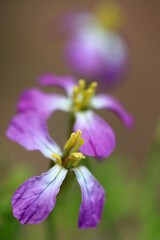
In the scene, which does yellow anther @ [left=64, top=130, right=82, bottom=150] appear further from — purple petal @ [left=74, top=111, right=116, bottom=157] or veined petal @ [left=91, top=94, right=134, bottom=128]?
veined petal @ [left=91, top=94, right=134, bottom=128]

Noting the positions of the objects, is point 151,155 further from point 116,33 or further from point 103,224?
point 116,33

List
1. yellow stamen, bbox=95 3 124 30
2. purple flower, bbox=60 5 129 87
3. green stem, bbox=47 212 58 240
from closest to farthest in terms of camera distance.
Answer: green stem, bbox=47 212 58 240
purple flower, bbox=60 5 129 87
yellow stamen, bbox=95 3 124 30

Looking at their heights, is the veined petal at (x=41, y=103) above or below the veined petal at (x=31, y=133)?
above

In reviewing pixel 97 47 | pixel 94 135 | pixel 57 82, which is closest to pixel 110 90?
pixel 97 47

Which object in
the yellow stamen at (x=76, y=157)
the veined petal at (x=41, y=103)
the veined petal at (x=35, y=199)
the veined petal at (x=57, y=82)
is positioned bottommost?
the veined petal at (x=35, y=199)

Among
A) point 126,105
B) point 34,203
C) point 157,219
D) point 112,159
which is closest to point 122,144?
point 126,105

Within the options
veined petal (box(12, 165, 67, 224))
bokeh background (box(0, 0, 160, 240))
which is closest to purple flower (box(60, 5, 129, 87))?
bokeh background (box(0, 0, 160, 240))

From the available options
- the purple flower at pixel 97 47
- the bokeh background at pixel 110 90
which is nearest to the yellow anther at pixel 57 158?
the bokeh background at pixel 110 90

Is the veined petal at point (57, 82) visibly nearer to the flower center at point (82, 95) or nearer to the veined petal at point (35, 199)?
the flower center at point (82, 95)
